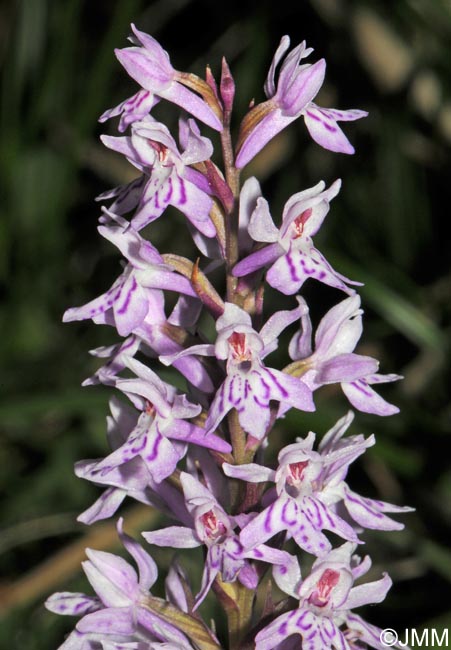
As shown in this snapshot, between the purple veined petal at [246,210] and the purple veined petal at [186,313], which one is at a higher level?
the purple veined petal at [246,210]

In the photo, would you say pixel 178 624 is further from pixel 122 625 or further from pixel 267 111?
pixel 267 111

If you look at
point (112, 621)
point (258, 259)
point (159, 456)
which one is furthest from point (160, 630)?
point (258, 259)

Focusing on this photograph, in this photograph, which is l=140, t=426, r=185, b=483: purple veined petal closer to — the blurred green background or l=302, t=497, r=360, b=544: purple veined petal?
l=302, t=497, r=360, b=544: purple veined petal

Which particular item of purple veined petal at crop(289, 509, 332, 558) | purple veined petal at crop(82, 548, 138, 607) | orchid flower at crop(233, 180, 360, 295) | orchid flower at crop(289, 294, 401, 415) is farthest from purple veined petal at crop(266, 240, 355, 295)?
purple veined petal at crop(82, 548, 138, 607)

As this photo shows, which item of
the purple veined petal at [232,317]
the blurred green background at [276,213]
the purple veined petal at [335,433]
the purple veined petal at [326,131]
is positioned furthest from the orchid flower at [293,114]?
the blurred green background at [276,213]

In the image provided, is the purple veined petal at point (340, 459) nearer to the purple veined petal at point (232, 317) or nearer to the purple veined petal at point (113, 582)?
the purple veined petal at point (232, 317)

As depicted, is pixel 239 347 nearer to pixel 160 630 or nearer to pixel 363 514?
pixel 363 514
